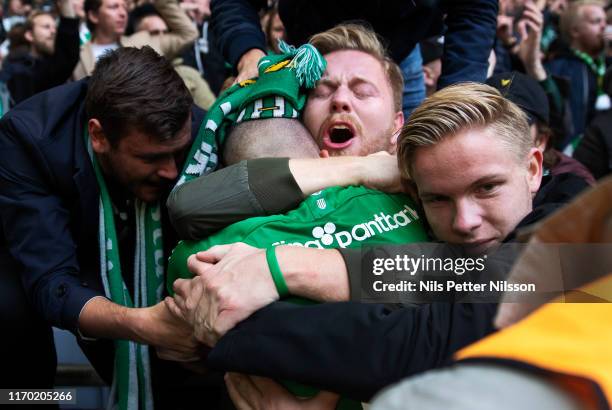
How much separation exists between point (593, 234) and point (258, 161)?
136 cm

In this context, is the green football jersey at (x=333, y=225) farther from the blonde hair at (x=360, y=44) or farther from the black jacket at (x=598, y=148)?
the black jacket at (x=598, y=148)

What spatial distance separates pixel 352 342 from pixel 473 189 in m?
0.60

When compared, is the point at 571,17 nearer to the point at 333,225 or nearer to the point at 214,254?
the point at 333,225

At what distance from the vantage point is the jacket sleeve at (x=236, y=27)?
3051 millimetres

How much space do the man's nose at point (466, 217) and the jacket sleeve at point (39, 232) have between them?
4.21ft

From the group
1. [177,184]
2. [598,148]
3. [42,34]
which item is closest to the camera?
[177,184]

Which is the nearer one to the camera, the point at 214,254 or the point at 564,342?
the point at 564,342

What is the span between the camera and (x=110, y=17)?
5449 millimetres

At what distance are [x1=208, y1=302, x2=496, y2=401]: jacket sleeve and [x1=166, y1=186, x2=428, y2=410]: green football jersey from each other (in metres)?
0.36

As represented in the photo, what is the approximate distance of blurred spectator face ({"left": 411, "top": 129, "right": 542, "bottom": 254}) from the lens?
1957mm

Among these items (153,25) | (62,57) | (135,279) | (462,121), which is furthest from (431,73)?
(462,121)

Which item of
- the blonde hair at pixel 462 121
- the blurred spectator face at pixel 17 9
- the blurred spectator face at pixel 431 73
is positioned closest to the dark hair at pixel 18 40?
the blurred spectator face at pixel 17 9

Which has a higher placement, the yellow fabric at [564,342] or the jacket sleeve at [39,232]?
the yellow fabric at [564,342]

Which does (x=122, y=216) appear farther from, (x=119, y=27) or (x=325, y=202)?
(x=119, y=27)
